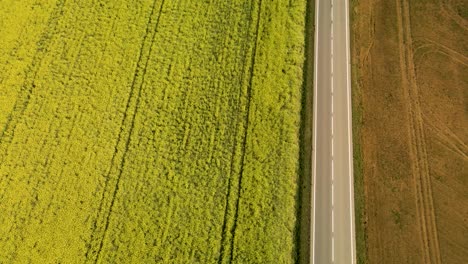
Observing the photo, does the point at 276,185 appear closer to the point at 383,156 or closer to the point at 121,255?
the point at 383,156

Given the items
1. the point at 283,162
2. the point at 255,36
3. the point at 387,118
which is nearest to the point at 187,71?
the point at 255,36

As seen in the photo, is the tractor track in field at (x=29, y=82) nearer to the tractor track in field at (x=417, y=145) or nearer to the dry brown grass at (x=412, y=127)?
the dry brown grass at (x=412, y=127)

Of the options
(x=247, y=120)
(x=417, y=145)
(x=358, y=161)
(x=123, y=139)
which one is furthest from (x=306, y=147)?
(x=123, y=139)

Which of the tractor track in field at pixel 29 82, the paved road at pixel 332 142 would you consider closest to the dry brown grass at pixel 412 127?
the paved road at pixel 332 142

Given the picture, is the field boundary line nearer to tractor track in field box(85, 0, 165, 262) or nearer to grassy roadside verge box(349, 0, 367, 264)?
grassy roadside verge box(349, 0, 367, 264)

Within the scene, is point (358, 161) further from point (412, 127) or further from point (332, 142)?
point (412, 127)
